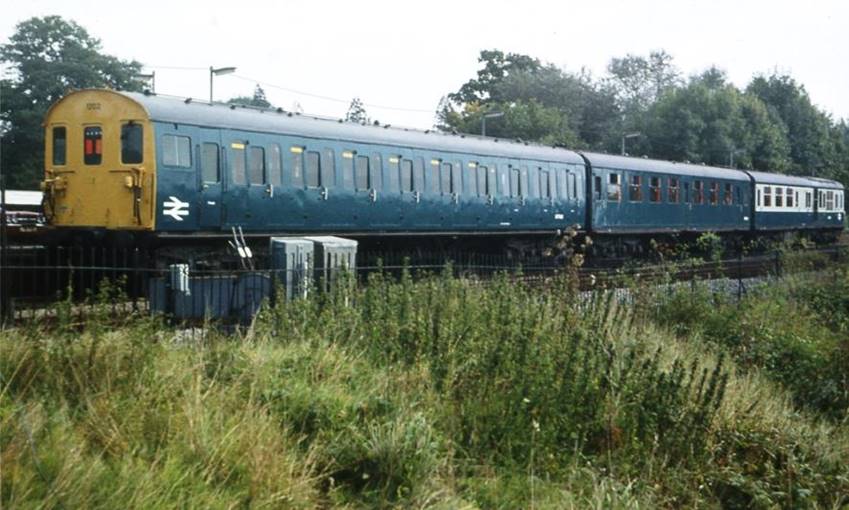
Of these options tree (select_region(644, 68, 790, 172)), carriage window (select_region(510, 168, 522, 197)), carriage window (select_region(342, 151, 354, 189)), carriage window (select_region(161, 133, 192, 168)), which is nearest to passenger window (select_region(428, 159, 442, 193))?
carriage window (select_region(342, 151, 354, 189))

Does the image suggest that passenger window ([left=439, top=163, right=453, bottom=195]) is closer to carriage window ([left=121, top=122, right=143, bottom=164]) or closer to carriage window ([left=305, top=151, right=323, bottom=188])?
carriage window ([left=305, top=151, right=323, bottom=188])

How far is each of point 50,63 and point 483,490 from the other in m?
29.3

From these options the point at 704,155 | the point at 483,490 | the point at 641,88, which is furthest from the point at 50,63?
the point at 641,88

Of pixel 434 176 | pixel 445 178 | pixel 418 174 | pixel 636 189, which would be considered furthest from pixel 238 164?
pixel 636 189

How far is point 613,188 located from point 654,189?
2.24 meters

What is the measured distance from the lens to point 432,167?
802 inches

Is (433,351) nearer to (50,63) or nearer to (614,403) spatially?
(614,403)

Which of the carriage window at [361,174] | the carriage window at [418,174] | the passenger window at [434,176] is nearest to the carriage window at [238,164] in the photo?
the carriage window at [361,174]

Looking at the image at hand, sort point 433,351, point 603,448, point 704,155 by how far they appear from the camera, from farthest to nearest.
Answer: point 704,155 < point 433,351 < point 603,448

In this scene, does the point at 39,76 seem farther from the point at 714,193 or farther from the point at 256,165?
the point at 714,193

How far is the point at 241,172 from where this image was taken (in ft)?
52.3

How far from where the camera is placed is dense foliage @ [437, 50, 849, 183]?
5675 cm

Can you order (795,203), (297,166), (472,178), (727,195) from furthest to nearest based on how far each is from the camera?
(795,203) → (727,195) → (472,178) → (297,166)

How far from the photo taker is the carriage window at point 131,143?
14781 millimetres
